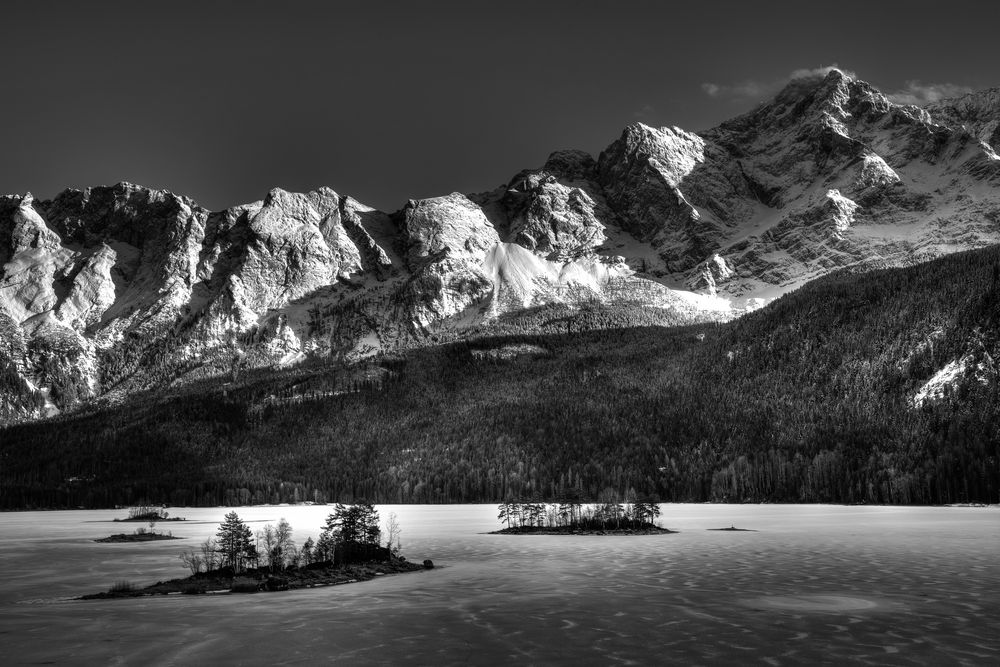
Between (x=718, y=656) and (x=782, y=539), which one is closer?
(x=718, y=656)

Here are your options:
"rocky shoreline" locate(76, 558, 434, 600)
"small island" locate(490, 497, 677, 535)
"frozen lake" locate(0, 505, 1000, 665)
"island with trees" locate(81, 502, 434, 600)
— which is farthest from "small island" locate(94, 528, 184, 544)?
"rocky shoreline" locate(76, 558, 434, 600)

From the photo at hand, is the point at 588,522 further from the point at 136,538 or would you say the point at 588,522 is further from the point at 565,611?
the point at 565,611

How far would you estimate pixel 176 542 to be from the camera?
12938 centimetres

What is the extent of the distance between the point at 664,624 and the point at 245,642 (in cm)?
2300

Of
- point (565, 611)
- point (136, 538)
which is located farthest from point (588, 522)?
point (565, 611)

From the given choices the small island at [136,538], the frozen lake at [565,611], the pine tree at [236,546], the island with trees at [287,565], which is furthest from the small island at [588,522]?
the pine tree at [236,546]

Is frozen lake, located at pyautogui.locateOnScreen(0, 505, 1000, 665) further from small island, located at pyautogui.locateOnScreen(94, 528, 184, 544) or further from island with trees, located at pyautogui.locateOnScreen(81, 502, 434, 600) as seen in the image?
small island, located at pyautogui.locateOnScreen(94, 528, 184, 544)

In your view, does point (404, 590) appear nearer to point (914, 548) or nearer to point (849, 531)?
point (914, 548)

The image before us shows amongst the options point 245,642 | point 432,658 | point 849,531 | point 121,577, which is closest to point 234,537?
point 121,577

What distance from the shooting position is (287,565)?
3056 inches

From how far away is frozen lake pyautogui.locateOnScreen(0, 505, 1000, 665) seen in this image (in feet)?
130

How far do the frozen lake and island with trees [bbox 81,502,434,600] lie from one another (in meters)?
3.68

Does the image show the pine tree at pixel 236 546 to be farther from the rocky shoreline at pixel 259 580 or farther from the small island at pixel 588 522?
the small island at pixel 588 522

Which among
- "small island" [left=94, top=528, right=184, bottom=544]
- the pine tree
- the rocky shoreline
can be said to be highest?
the pine tree
